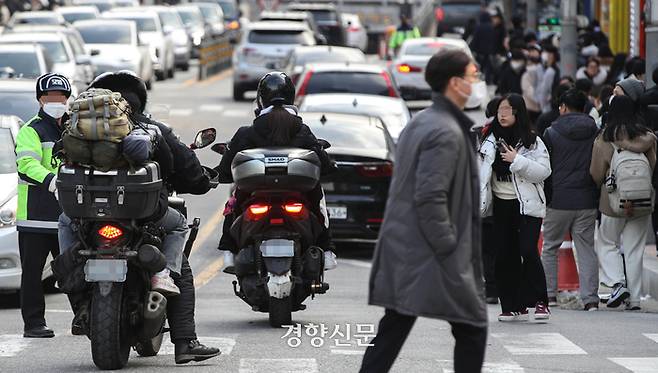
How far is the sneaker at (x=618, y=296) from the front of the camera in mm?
14594

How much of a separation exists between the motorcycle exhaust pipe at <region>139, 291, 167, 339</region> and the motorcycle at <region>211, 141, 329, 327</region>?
1.94 meters

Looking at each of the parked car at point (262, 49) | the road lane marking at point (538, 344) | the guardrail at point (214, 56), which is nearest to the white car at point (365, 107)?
the road lane marking at point (538, 344)

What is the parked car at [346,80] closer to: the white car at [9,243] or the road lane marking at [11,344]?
the white car at [9,243]

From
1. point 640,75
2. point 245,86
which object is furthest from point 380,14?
point 640,75

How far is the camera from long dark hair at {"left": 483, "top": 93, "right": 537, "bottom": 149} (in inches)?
507

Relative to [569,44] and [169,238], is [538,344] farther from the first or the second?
[569,44]

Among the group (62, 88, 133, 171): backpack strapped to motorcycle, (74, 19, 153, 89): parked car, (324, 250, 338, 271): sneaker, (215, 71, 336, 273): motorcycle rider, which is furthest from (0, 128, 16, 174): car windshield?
(74, 19, 153, 89): parked car

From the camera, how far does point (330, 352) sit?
10.9 meters

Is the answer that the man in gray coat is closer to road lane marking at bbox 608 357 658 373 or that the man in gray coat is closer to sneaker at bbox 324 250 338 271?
road lane marking at bbox 608 357 658 373

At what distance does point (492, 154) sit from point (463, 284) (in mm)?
5296

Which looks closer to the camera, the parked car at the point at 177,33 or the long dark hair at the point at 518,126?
the long dark hair at the point at 518,126

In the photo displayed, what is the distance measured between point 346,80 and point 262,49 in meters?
13.6

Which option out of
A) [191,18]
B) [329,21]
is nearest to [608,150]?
[329,21]

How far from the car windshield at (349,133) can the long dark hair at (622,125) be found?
4.27 m
